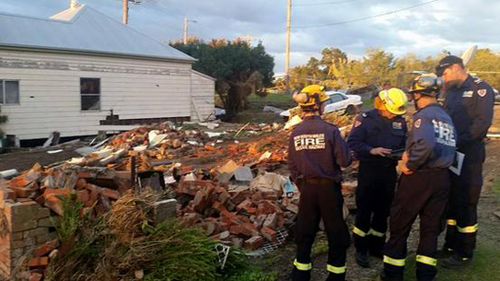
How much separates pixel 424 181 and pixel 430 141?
14.3 inches

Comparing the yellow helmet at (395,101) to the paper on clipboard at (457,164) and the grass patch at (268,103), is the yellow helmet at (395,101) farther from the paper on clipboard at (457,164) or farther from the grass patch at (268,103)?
the grass patch at (268,103)

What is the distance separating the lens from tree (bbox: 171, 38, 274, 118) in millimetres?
28000

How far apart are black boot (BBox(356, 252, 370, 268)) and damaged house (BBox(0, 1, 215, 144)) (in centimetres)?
1501

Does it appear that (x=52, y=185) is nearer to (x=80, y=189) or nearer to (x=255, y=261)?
(x=80, y=189)

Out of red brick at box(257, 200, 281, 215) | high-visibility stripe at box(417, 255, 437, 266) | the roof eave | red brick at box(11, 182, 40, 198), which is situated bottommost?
red brick at box(257, 200, 281, 215)

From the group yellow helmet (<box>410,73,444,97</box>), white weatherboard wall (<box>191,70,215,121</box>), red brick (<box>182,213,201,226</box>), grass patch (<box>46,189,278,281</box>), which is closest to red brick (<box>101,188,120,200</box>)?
grass patch (<box>46,189,278,281</box>)

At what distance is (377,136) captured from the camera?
15.3 ft

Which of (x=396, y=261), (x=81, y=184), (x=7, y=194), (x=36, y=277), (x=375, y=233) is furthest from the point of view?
(x=375, y=233)

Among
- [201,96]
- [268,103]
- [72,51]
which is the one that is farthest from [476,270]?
[268,103]

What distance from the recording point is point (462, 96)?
465cm

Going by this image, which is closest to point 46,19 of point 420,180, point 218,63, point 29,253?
point 218,63

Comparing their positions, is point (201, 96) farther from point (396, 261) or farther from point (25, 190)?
point (396, 261)

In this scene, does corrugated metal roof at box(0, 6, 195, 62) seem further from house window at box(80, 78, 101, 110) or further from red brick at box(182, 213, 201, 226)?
red brick at box(182, 213, 201, 226)

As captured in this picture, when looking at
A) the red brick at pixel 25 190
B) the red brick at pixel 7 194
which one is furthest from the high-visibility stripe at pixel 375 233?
the red brick at pixel 7 194
